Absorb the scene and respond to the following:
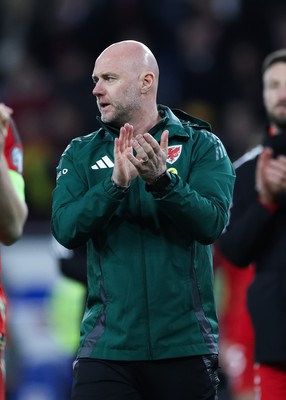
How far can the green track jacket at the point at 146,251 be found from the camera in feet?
14.9

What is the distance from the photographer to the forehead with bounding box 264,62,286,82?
6.30m

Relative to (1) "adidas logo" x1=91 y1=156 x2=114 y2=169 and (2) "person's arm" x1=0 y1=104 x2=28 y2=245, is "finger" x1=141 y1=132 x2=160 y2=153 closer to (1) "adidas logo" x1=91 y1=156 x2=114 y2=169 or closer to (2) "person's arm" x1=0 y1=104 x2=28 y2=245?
(1) "adidas logo" x1=91 y1=156 x2=114 y2=169

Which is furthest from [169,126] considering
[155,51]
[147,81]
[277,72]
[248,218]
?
[155,51]

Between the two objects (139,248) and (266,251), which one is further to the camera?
(266,251)

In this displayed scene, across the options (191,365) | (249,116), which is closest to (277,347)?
(191,365)

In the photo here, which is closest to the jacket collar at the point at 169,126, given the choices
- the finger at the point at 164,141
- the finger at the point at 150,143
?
the finger at the point at 164,141

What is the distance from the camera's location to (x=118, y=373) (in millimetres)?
4590

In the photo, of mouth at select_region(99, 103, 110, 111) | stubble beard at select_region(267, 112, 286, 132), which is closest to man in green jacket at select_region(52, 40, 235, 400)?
mouth at select_region(99, 103, 110, 111)

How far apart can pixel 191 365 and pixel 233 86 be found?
841cm

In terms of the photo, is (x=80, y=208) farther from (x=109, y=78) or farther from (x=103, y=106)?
(x=109, y=78)

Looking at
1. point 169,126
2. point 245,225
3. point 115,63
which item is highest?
point 115,63

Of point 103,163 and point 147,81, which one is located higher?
point 147,81

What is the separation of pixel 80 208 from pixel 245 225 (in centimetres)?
151

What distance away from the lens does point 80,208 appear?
454 cm
